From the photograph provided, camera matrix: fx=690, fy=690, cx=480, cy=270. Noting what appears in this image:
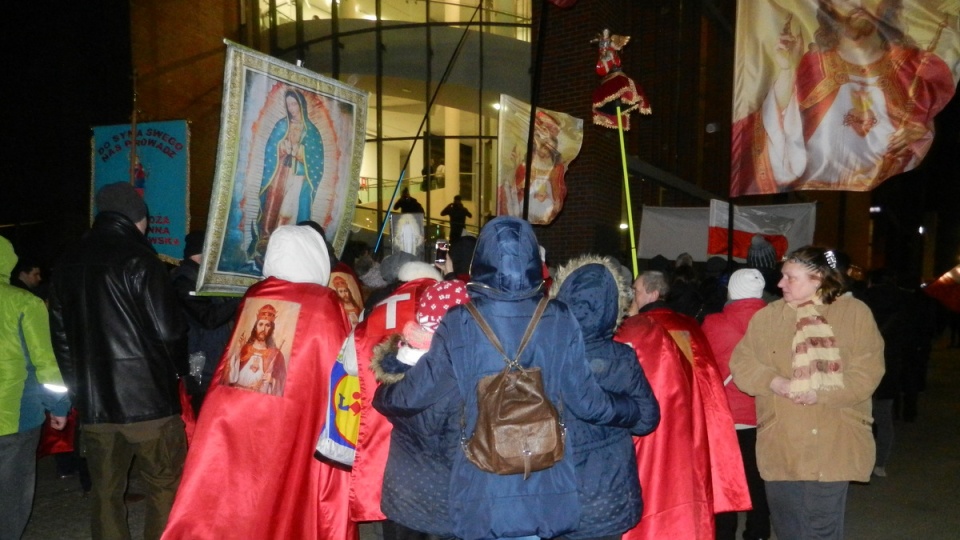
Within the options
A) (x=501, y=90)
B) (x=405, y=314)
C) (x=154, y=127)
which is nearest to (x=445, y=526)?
(x=405, y=314)

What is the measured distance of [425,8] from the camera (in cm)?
1520

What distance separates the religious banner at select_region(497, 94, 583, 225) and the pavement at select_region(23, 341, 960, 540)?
3398mm

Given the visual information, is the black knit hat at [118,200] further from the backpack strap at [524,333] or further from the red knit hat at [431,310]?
the backpack strap at [524,333]

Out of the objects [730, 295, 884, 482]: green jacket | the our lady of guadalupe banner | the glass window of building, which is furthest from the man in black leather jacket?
the glass window of building

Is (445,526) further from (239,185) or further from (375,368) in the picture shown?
(239,185)

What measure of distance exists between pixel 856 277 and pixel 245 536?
8049 millimetres

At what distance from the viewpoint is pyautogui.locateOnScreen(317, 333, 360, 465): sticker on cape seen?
3.62 meters

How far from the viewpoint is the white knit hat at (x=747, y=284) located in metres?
4.54

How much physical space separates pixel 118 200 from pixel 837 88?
16.7ft

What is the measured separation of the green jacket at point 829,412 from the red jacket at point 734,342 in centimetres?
93

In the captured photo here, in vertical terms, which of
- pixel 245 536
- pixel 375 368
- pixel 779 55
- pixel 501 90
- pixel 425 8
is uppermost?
pixel 425 8

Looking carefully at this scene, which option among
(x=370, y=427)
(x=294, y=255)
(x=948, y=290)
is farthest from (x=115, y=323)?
(x=948, y=290)

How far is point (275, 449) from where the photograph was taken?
3.77 meters

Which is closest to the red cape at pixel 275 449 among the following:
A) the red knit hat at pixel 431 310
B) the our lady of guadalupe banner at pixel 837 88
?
the red knit hat at pixel 431 310
